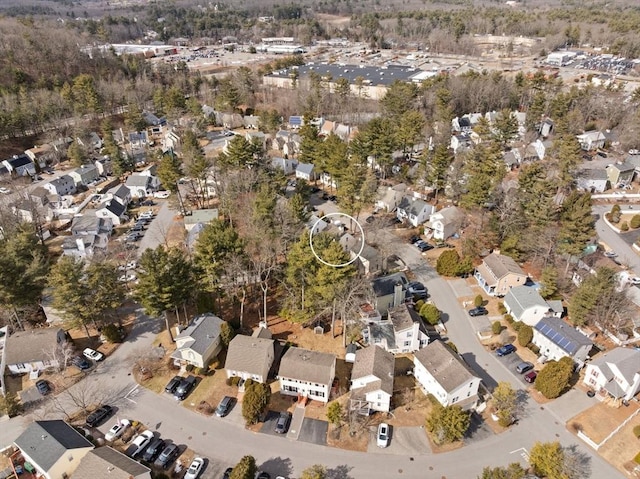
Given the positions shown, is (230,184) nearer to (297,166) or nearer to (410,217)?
(297,166)

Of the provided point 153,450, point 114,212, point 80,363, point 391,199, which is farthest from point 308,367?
point 114,212

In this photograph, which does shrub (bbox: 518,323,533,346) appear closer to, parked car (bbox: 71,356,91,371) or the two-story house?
the two-story house

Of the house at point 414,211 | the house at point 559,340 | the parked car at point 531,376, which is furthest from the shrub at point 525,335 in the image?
the house at point 414,211

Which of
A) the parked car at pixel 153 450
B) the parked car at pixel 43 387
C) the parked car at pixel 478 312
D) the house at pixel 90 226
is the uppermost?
the house at pixel 90 226

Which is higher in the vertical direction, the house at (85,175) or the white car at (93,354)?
the house at (85,175)

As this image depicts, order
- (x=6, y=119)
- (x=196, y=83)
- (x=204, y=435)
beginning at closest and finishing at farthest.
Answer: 1. (x=204, y=435)
2. (x=6, y=119)
3. (x=196, y=83)

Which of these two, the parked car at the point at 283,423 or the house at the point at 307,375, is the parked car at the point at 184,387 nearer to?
the house at the point at 307,375

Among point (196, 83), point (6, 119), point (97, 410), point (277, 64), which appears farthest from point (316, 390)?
point (277, 64)
